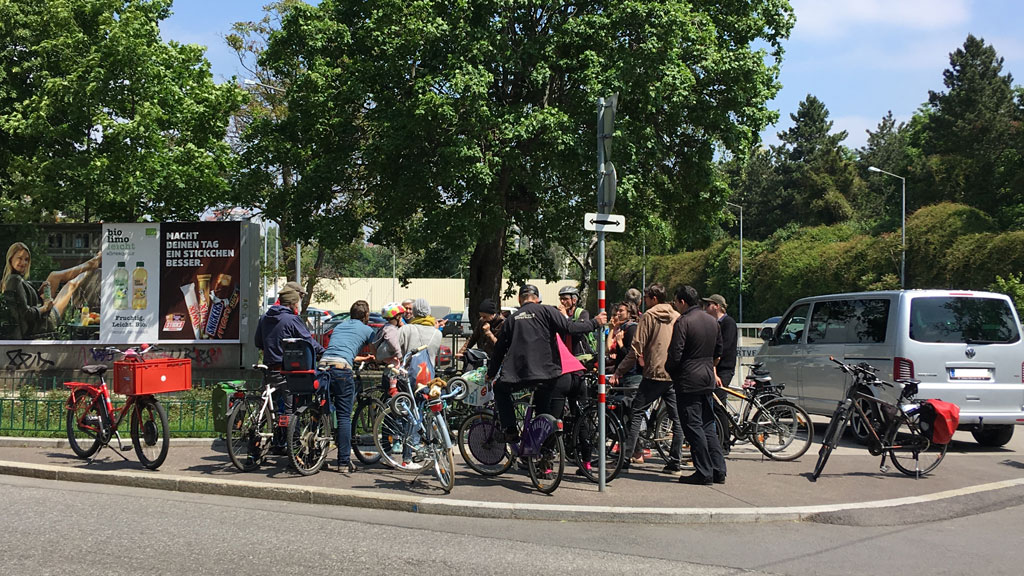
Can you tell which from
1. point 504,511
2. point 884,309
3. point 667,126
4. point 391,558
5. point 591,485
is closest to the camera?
point 391,558

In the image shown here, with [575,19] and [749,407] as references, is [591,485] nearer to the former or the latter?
[749,407]

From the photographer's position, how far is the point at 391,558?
226 inches

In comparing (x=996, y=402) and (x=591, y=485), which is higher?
(x=996, y=402)

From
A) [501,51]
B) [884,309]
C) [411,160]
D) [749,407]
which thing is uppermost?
[501,51]

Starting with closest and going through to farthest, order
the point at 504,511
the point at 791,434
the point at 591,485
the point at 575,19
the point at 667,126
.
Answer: the point at 504,511 → the point at 591,485 → the point at 791,434 → the point at 575,19 → the point at 667,126

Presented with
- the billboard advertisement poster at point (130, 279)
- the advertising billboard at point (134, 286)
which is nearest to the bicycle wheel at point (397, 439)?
the advertising billboard at point (134, 286)

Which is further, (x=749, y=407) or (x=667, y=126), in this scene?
(x=667, y=126)

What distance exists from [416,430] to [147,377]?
278 cm

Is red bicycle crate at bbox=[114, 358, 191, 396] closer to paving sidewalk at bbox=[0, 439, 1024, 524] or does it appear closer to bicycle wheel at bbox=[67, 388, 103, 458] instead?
bicycle wheel at bbox=[67, 388, 103, 458]

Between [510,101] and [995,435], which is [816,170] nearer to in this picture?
A: [510,101]

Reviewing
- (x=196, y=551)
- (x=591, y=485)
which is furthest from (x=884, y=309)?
(x=196, y=551)

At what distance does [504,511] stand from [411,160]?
1255cm

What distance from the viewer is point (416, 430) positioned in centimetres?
839

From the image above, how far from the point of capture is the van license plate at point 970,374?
10180 mm
